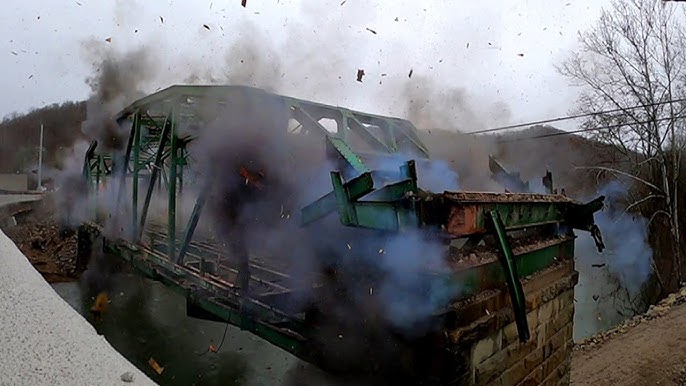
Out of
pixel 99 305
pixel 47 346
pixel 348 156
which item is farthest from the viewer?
pixel 99 305

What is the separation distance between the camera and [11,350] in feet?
6.06

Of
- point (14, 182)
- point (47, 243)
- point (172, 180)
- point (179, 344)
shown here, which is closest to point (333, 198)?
point (172, 180)

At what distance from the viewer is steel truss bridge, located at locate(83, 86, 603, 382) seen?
9.20ft

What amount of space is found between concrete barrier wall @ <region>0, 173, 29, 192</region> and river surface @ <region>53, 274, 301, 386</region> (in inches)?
1506

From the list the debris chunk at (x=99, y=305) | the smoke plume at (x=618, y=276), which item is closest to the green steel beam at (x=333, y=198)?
the debris chunk at (x=99, y=305)

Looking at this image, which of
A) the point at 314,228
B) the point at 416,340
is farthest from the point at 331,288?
the point at 416,340

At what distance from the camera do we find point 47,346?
1977 millimetres

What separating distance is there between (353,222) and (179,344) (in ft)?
19.6

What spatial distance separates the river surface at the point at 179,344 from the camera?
6.48m

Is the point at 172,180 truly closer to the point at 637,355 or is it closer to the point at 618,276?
the point at 637,355

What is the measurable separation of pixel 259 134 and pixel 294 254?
116cm

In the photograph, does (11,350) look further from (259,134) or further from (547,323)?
(547,323)

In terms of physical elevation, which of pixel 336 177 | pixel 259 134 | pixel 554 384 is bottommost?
pixel 554 384

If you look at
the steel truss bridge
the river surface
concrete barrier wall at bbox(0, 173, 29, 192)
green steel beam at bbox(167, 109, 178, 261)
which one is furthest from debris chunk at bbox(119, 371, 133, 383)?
concrete barrier wall at bbox(0, 173, 29, 192)
